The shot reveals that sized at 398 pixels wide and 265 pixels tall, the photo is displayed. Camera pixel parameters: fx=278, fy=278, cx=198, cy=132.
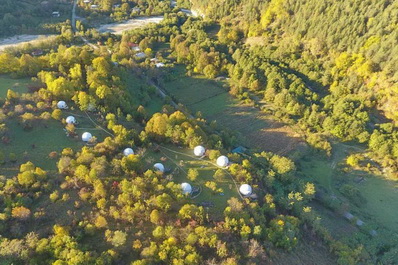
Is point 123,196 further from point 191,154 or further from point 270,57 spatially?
point 270,57

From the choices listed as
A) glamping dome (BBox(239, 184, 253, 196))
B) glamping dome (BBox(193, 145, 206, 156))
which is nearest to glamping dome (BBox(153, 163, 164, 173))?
glamping dome (BBox(193, 145, 206, 156))

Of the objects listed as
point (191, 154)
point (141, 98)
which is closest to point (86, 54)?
point (141, 98)

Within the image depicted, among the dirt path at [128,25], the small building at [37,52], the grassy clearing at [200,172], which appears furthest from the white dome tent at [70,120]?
the dirt path at [128,25]

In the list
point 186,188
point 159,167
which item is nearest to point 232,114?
point 159,167

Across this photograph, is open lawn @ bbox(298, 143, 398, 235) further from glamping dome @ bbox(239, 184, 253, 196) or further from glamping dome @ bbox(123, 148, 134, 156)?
glamping dome @ bbox(123, 148, 134, 156)

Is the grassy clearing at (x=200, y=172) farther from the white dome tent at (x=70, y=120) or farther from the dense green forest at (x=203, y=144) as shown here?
the white dome tent at (x=70, y=120)

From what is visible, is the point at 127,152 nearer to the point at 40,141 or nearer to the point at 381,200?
the point at 40,141
